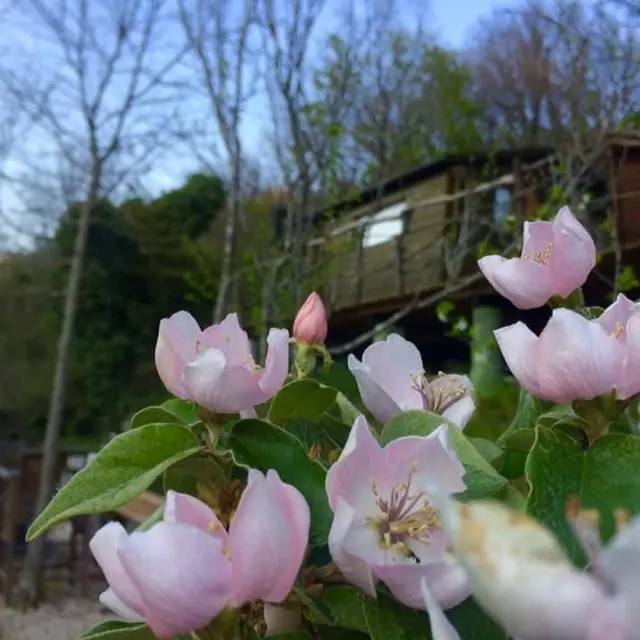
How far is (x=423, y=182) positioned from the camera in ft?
29.1

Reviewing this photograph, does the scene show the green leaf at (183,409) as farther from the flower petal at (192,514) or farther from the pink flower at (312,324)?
the flower petal at (192,514)

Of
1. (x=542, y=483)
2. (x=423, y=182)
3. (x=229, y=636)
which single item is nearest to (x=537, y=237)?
(x=542, y=483)

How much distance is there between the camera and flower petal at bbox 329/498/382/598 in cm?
41

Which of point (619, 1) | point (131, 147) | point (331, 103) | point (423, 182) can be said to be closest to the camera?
point (619, 1)

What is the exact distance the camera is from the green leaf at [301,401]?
607mm

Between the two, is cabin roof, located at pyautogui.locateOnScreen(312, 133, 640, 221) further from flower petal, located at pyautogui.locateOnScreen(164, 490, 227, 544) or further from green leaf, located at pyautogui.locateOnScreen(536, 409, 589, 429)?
flower petal, located at pyautogui.locateOnScreen(164, 490, 227, 544)

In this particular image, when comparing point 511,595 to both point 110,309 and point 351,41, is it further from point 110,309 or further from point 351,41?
point 110,309

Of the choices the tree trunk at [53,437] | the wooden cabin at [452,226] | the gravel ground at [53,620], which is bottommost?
the gravel ground at [53,620]

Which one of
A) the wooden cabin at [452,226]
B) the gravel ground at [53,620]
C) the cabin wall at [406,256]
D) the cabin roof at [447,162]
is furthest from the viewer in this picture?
the cabin roof at [447,162]

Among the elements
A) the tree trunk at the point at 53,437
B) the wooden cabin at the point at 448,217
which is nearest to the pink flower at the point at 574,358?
the wooden cabin at the point at 448,217

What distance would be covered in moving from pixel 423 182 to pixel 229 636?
8.66m

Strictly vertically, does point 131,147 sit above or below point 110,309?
above

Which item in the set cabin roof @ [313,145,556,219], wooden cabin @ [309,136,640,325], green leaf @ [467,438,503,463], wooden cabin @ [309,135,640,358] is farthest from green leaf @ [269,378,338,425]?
cabin roof @ [313,145,556,219]

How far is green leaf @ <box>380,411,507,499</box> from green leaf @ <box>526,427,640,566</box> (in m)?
0.03
